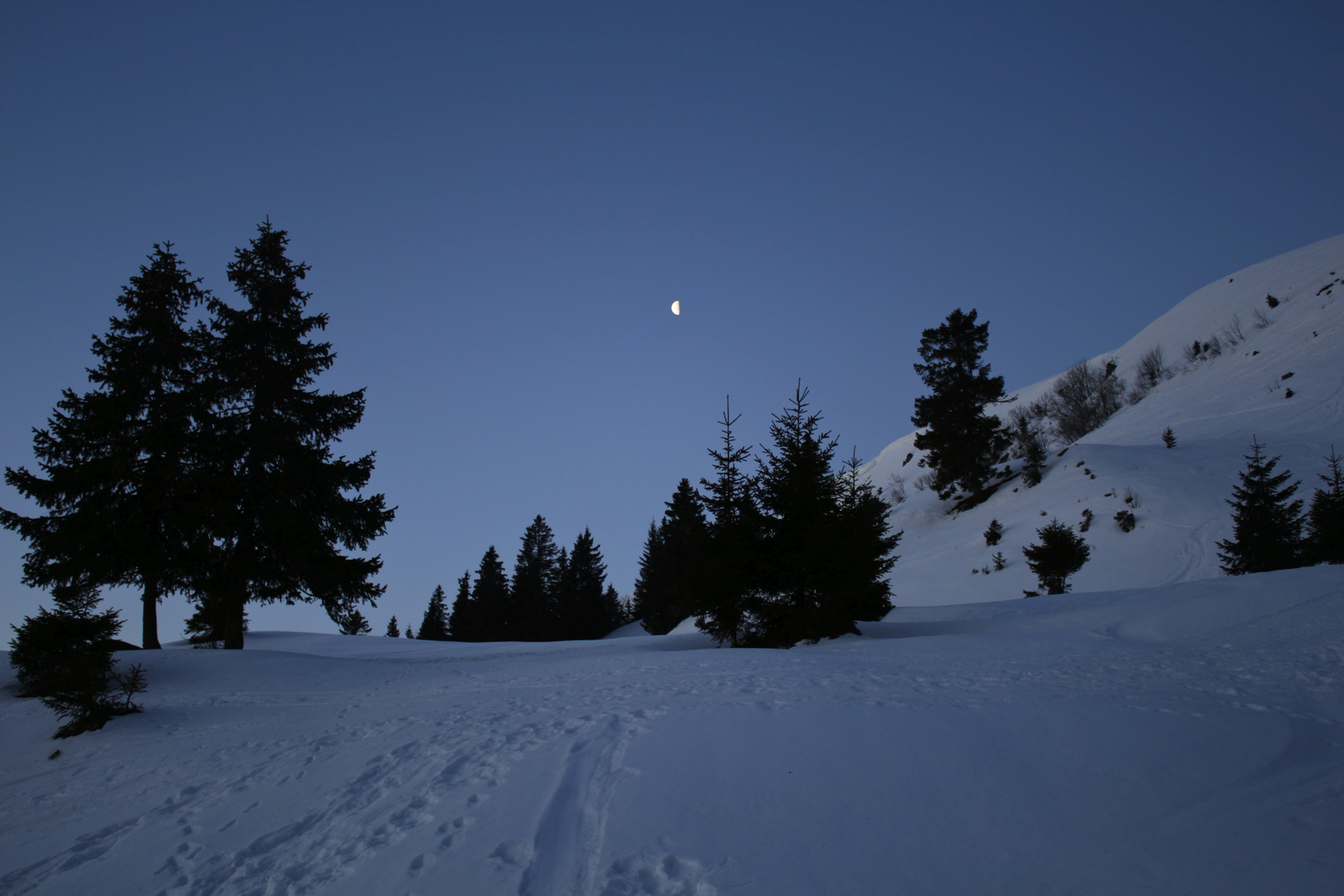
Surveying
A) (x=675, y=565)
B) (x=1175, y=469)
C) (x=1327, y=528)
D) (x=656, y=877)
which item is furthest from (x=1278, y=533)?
(x=656, y=877)

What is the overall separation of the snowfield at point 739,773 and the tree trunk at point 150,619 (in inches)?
149

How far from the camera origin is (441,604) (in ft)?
181

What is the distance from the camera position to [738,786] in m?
4.44

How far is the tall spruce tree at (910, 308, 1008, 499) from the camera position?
38156mm

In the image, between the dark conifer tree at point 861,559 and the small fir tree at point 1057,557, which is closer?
the dark conifer tree at point 861,559

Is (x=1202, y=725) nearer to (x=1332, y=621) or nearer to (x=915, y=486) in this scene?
(x=1332, y=621)

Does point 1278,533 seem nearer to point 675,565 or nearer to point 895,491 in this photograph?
point 675,565

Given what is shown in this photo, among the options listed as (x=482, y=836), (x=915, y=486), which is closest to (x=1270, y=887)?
(x=482, y=836)

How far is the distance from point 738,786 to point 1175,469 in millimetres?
35158

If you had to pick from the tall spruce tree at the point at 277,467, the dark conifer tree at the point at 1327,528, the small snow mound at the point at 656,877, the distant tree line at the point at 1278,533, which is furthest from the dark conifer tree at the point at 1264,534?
the tall spruce tree at the point at 277,467

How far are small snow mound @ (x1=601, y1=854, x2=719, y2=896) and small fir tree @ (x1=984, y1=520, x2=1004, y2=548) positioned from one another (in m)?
31.3

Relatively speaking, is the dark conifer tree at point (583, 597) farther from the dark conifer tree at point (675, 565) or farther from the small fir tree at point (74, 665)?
the small fir tree at point (74, 665)

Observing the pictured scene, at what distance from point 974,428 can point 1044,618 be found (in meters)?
28.0

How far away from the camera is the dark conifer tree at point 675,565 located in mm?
14632
